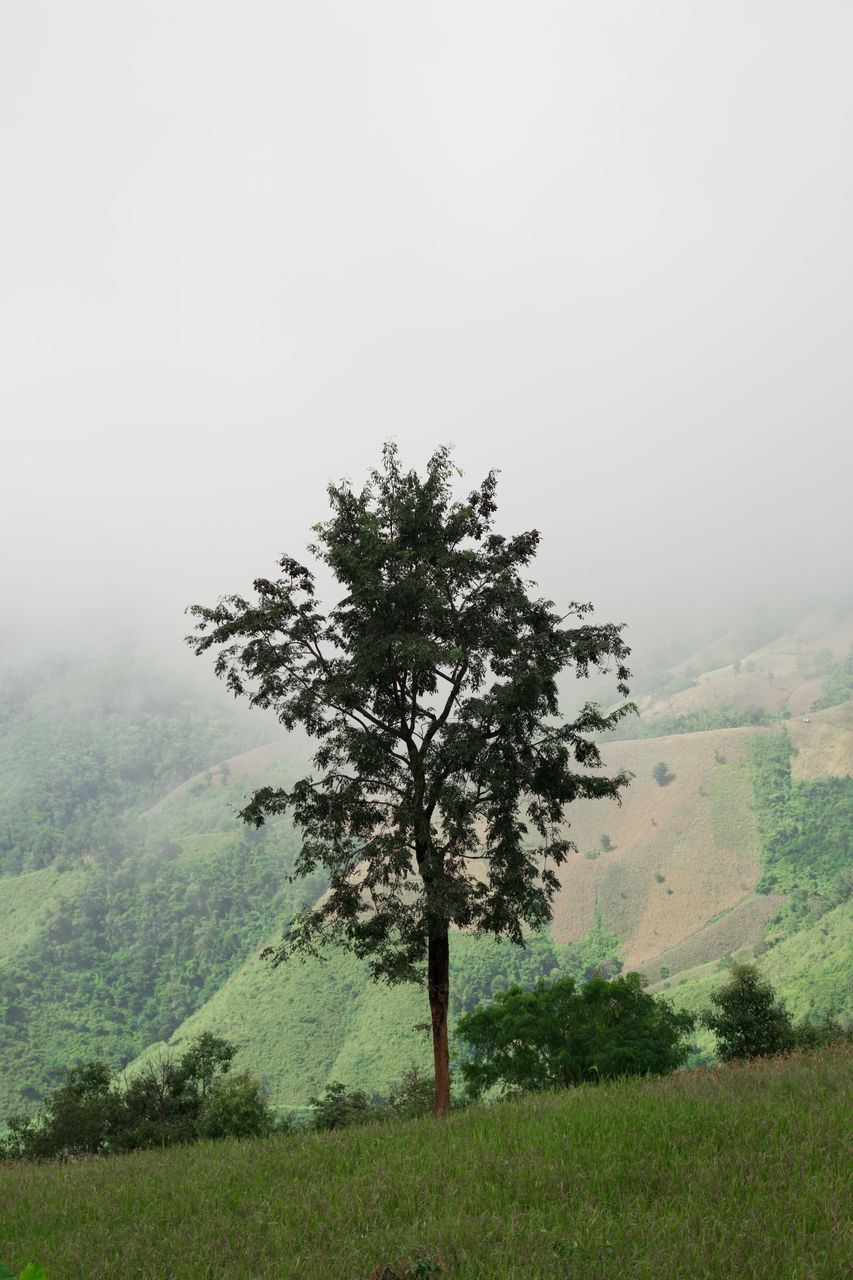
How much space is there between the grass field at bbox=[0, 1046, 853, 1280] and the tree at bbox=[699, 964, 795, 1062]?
133 ft

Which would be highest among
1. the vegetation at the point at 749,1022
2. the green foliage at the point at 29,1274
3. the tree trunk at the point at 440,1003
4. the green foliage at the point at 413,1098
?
the green foliage at the point at 29,1274

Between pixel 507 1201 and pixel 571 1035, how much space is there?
109 feet

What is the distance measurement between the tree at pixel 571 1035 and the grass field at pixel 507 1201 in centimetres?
2856

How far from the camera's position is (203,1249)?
204 inches

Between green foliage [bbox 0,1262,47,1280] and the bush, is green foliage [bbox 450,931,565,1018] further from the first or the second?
green foliage [bbox 0,1262,47,1280]

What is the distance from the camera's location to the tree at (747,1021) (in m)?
A: 42.3

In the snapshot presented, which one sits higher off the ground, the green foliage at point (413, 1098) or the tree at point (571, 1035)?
the tree at point (571, 1035)

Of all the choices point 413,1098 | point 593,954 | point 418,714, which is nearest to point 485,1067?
point 413,1098

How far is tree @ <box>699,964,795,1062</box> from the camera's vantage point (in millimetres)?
42281

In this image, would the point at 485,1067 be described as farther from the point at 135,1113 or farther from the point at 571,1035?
the point at 135,1113

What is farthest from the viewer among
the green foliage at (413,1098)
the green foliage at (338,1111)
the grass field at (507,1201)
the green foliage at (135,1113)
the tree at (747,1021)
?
the green foliage at (413,1098)

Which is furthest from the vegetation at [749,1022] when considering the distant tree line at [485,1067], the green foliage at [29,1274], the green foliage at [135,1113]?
the green foliage at [29,1274]

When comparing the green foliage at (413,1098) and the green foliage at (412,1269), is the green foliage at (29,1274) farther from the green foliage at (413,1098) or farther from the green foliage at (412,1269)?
the green foliage at (413,1098)

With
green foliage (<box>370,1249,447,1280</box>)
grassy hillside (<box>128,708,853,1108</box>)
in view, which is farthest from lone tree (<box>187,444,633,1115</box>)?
grassy hillside (<box>128,708,853,1108</box>)
